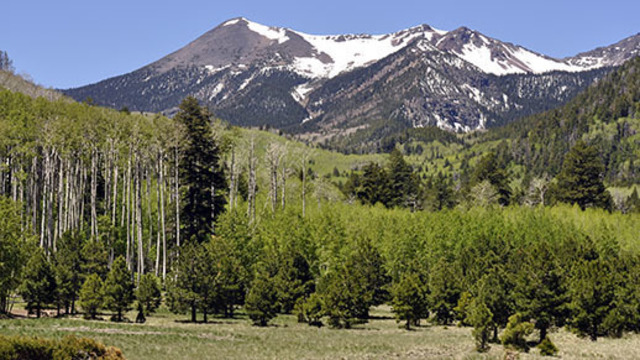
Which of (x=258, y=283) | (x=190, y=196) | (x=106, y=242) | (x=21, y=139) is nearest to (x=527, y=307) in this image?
(x=258, y=283)

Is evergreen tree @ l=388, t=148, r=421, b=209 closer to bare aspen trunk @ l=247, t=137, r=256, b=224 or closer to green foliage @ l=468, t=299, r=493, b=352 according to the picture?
bare aspen trunk @ l=247, t=137, r=256, b=224

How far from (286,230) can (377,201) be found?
183ft

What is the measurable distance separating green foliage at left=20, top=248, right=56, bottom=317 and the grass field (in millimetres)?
3974

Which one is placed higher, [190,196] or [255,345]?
[190,196]

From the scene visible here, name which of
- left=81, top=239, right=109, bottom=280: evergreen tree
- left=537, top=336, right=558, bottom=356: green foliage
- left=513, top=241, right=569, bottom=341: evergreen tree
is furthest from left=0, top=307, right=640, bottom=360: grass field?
left=81, top=239, right=109, bottom=280: evergreen tree

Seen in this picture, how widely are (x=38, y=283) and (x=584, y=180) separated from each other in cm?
11533

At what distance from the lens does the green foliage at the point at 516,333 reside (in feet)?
172

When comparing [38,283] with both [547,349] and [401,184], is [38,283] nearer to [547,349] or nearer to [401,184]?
[547,349]

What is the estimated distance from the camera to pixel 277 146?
10450cm

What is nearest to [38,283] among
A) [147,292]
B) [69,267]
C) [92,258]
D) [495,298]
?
[69,267]

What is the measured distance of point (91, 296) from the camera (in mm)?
55969

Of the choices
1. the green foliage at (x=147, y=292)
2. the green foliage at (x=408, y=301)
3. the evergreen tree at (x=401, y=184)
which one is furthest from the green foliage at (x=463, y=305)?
the evergreen tree at (x=401, y=184)

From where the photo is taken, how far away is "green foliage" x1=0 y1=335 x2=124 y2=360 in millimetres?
28986

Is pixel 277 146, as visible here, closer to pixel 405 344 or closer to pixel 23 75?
pixel 405 344
